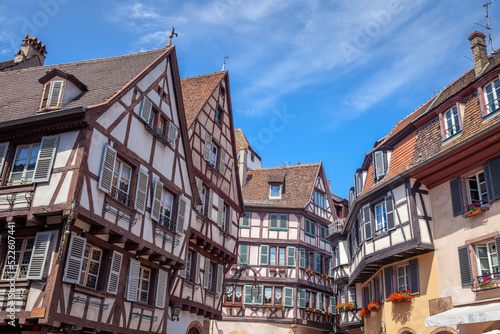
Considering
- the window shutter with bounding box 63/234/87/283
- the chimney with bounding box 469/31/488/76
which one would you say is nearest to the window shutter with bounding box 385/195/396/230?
the chimney with bounding box 469/31/488/76

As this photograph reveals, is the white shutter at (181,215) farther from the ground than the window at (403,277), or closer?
farther from the ground

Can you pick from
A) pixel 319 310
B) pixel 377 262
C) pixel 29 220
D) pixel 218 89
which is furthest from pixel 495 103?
pixel 319 310

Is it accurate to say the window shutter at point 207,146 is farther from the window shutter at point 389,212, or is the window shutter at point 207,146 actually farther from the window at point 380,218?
the window shutter at point 389,212

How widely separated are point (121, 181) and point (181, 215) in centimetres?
342

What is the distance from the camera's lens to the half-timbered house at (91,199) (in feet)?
39.0

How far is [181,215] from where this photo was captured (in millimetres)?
17156

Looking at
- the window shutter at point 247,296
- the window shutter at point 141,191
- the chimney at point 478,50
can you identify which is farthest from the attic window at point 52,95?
the window shutter at point 247,296

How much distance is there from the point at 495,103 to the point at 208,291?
1296 centimetres

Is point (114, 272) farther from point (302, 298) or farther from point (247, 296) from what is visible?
point (302, 298)

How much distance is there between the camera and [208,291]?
2036cm

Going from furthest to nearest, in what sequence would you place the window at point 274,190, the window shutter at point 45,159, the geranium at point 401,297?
the window at point 274,190 < the geranium at point 401,297 < the window shutter at point 45,159

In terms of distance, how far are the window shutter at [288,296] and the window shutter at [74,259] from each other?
21826 millimetres

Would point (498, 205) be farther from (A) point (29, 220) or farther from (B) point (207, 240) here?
(A) point (29, 220)

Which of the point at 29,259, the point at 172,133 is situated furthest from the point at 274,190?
the point at 29,259
